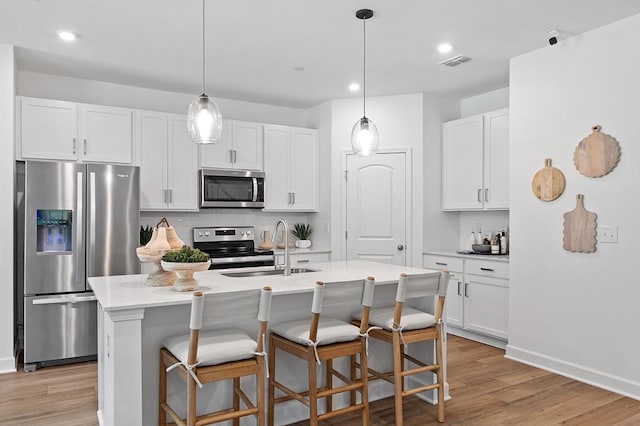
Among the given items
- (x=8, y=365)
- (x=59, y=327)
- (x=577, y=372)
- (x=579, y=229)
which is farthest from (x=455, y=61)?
(x=8, y=365)

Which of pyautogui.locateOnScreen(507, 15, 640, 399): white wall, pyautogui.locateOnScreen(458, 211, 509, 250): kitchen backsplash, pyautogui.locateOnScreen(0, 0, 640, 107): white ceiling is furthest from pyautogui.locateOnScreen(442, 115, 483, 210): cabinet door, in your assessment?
pyautogui.locateOnScreen(507, 15, 640, 399): white wall

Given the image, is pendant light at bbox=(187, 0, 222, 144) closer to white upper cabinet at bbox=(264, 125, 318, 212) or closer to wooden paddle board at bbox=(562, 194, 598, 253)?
white upper cabinet at bbox=(264, 125, 318, 212)

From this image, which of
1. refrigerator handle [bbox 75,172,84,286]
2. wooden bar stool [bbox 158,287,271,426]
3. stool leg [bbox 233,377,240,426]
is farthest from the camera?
refrigerator handle [bbox 75,172,84,286]

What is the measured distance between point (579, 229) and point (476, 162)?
1551 mm

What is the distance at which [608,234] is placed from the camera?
341 cm

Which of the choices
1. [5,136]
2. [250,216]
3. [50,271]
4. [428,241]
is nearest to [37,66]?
[5,136]

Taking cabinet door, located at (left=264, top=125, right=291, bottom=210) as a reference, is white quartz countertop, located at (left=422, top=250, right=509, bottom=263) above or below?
below

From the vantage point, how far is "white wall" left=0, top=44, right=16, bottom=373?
3809 millimetres

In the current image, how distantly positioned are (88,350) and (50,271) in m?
0.77

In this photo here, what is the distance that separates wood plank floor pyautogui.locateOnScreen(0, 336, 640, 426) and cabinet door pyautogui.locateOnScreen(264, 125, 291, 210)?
2597 millimetres

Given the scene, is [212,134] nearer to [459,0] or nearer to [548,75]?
[459,0]

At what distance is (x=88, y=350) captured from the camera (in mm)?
4027

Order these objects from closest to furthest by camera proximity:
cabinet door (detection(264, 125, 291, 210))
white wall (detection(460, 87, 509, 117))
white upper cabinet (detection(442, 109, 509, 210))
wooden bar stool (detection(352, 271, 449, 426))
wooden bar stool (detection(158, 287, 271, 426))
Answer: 1. wooden bar stool (detection(158, 287, 271, 426))
2. wooden bar stool (detection(352, 271, 449, 426))
3. white upper cabinet (detection(442, 109, 509, 210))
4. white wall (detection(460, 87, 509, 117))
5. cabinet door (detection(264, 125, 291, 210))

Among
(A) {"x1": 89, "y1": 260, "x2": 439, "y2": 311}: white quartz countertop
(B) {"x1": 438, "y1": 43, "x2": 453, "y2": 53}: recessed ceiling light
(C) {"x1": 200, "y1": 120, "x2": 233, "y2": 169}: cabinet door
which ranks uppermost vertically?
(B) {"x1": 438, "y1": 43, "x2": 453, "y2": 53}: recessed ceiling light
